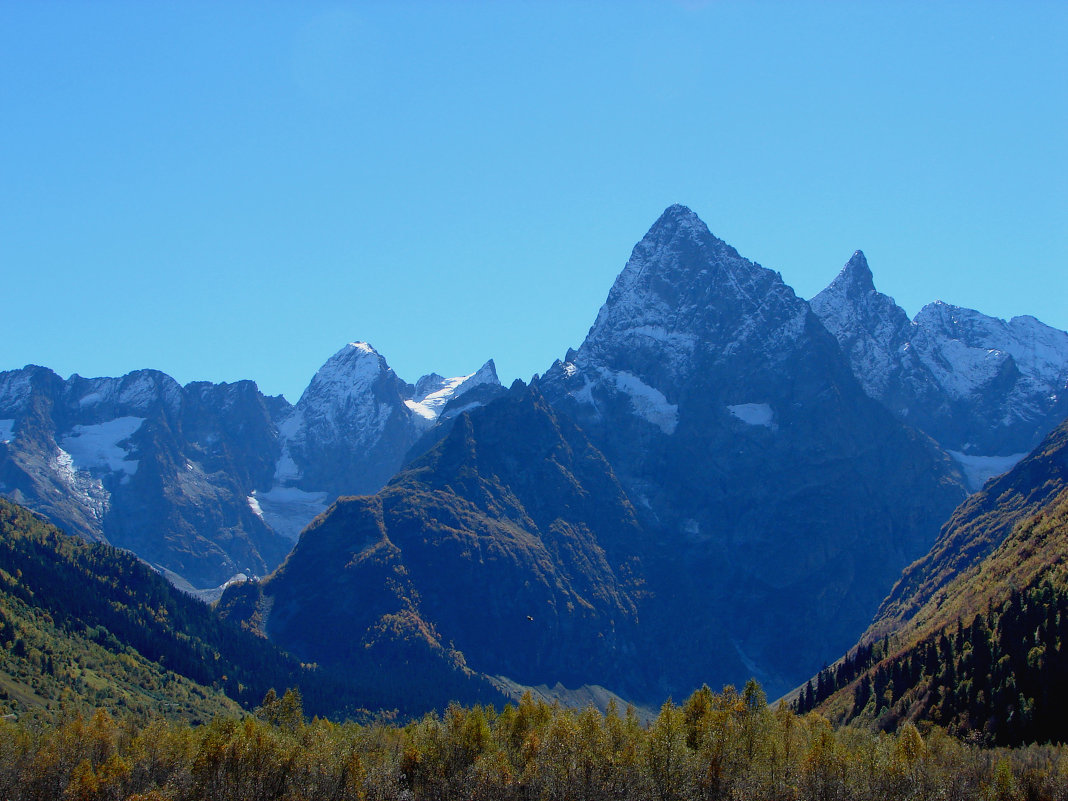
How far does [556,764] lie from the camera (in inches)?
6270

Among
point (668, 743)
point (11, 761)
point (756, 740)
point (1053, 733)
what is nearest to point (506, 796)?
point (668, 743)

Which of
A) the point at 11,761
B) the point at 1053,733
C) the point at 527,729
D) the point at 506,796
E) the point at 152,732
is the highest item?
the point at 1053,733

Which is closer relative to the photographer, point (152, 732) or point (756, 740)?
point (756, 740)

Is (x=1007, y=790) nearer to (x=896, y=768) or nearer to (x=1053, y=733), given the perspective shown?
(x=896, y=768)

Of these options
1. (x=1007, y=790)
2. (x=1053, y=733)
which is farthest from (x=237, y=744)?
(x=1053, y=733)

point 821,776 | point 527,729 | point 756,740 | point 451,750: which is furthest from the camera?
point 527,729

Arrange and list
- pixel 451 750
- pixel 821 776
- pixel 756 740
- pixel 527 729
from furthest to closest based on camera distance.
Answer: pixel 527 729 → pixel 451 750 → pixel 756 740 → pixel 821 776

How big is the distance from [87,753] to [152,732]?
48.1 feet

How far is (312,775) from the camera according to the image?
16800 centimetres

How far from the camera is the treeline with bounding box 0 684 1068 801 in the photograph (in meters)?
152

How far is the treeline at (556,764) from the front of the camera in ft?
499

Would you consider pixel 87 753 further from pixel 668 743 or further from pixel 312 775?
pixel 668 743

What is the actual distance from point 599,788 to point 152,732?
8796 centimetres

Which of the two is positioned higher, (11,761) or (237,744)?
(237,744)
